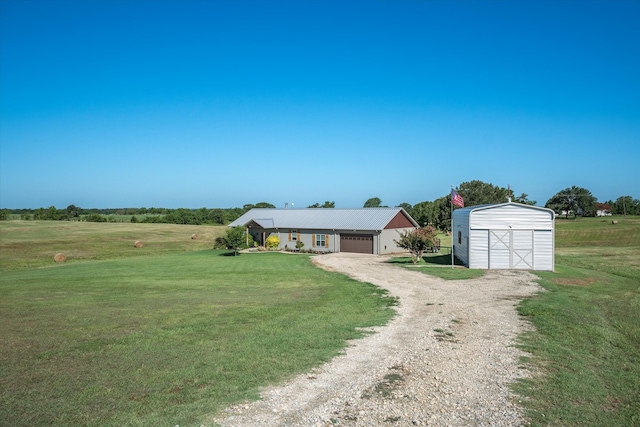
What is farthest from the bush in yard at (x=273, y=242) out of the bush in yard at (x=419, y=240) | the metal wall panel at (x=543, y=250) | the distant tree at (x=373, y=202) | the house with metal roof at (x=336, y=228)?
the distant tree at (x=373, y=202)

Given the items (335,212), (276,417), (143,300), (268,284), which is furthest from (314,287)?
(335,212)

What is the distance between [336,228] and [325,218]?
3585 mm

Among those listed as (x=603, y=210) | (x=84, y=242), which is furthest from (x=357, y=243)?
(x=603, y=210)

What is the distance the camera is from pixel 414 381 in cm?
839

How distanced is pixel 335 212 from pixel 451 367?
3917 centimetres

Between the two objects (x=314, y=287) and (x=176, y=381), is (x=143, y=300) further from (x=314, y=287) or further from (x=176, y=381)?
(x=176, y=381)

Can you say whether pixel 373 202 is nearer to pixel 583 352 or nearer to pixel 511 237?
pixel 511 237

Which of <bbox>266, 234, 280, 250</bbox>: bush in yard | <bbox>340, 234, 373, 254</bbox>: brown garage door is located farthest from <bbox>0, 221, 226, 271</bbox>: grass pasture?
<bbox>340, 234, 373, 254</bbox>: brown garage door

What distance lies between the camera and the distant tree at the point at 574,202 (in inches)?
4102

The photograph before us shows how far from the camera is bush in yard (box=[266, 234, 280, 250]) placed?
4794 centimetres

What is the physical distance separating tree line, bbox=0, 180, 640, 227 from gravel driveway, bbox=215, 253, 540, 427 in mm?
40867

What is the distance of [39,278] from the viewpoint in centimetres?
2491

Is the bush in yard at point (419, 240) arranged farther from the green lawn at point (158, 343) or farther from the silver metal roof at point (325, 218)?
the green lawn at point (158, 343)

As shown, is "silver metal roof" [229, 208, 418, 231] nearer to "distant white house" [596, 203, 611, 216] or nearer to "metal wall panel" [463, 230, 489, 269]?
"metal wall panel" [463, 230, 489, 269]
